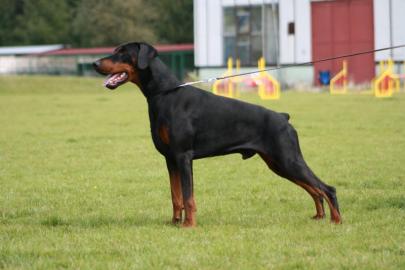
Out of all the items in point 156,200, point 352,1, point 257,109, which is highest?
point 352,1

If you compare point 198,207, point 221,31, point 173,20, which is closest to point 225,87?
point 221,31

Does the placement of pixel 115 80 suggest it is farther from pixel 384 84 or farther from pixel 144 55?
pixel 384 84

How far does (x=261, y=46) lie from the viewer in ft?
145

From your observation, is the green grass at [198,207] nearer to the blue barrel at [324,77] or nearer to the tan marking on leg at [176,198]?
the tan marking on leg at [176,198]

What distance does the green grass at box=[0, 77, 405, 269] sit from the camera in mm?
5918

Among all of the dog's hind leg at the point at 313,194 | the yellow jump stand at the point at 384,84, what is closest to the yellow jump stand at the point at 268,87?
the yellow jump stand at the point at 384,84

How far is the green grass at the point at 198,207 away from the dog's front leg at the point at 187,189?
181 millimetres

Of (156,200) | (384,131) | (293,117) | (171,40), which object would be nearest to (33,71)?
(171,40)

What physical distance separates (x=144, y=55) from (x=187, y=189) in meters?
1.29

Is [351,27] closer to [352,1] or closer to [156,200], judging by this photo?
[352,1]

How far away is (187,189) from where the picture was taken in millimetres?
7254

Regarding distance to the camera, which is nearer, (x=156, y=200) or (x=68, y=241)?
(x=68, y=241)

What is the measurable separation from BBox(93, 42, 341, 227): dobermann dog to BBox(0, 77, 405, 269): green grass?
0.43 m

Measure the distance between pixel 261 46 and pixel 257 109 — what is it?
37.1 metres
